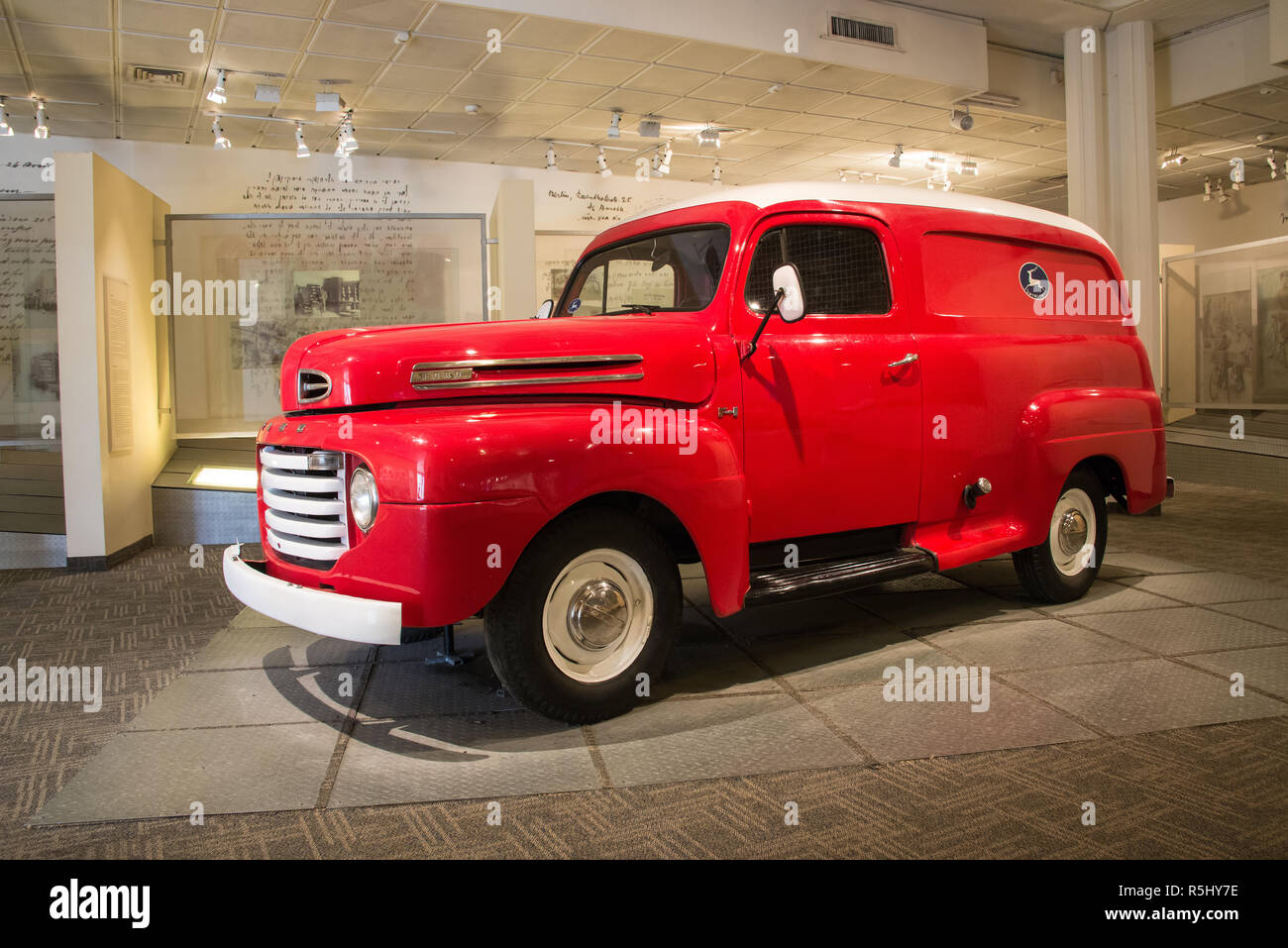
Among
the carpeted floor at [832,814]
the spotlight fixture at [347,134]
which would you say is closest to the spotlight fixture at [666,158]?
the spotlight fixture at [347,134]

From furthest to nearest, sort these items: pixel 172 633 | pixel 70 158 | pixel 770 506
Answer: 1. pixel 70 158
2. pixel 172 633
3. pixel 770 506

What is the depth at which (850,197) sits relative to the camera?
148 inches

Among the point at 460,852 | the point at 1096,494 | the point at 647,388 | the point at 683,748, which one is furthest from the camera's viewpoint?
the point at 1096,494

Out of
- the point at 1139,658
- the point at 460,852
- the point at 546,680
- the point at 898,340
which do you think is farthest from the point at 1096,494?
the point at 460,852

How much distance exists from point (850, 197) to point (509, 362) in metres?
1.75

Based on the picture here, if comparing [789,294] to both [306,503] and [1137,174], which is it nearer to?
[306,503]

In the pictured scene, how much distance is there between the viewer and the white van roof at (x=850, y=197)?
3.55m

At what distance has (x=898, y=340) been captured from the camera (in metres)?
3.76

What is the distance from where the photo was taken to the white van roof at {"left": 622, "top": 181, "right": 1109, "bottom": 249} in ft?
11.7

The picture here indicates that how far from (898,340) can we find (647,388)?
4.19ft

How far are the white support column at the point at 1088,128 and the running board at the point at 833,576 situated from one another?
560 centimetres

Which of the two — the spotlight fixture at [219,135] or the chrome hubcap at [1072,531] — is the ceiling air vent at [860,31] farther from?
the spotlight fixture at [219,135]

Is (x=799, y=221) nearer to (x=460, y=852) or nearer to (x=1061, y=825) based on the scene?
(x=1061, y=825)

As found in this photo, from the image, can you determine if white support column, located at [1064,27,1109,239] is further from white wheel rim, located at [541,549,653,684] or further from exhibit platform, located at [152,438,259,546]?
exhibit platform, located at [152,438,259,546]
